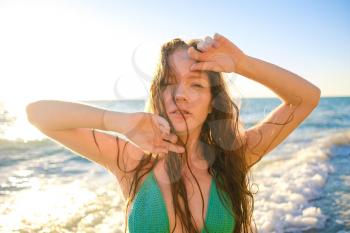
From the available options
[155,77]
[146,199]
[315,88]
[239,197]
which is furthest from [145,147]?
[315,88]

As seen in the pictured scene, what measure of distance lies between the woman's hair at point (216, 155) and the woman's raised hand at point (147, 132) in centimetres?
47

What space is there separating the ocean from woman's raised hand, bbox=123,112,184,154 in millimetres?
1383

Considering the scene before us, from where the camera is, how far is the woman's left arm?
2.77 metres

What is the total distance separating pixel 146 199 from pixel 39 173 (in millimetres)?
8366

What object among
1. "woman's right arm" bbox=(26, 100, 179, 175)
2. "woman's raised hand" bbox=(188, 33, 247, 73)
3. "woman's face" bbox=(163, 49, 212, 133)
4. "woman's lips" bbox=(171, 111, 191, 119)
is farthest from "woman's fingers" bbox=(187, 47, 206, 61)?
"woman's right arm" bbox=(26, 100, 179, 175)

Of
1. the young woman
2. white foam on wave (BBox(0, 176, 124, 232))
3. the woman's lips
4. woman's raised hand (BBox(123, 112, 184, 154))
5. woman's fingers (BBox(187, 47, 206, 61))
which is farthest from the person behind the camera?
white foam on wave (BBox(0, 176, 124, 232))

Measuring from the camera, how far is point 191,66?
9.61 ft

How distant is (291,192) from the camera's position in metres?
8.20

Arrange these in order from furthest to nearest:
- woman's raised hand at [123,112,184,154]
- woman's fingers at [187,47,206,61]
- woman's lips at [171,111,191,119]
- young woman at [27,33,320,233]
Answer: woman's lips at [171,111,191,119] → woman's fingers at [187,47,206,61] → young woman at [27,33,320,233] → woman's raised hand at [123,112,184,154]

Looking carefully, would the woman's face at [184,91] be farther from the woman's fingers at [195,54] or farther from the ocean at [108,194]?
the ocean at [108,194]

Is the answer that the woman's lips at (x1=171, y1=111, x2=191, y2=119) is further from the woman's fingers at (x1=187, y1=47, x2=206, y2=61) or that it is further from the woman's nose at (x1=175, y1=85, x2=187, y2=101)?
the woman's fingers at (x1=187, y1=47, x2=206, y2=61)

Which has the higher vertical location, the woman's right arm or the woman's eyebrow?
the woman's eyebrow

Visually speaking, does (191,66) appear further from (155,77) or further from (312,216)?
(312,216)

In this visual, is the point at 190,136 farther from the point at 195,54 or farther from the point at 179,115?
the point at 195,54
